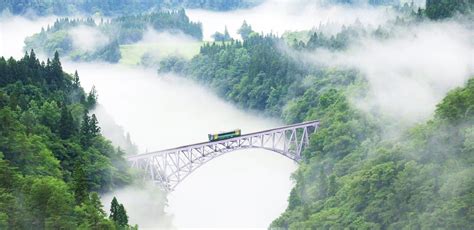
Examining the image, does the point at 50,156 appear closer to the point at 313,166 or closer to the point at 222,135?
the point at 222,135

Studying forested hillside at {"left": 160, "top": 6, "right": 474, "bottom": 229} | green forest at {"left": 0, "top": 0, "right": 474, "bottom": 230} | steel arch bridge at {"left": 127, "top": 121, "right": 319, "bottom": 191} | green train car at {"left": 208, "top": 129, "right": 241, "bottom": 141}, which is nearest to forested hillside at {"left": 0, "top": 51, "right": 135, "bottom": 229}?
green forest at {"left": 0, "top": 0, "right": 474, "bottom": 230}

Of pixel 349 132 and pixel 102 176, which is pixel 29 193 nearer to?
pixel 102 176

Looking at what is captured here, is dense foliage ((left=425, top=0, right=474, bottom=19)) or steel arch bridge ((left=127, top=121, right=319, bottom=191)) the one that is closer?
steel arch bridge ((left=127, top=121, right=319, bottom=191))

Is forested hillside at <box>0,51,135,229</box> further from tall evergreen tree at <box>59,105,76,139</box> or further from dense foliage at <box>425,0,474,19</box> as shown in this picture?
dense foliage at <box>425,0,474,19</box>

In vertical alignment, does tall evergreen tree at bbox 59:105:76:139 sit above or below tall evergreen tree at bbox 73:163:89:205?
above

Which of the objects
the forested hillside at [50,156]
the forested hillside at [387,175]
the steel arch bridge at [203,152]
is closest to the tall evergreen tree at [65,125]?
the forested hillside at [50,156]

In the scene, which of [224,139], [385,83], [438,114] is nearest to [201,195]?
[224,139]
